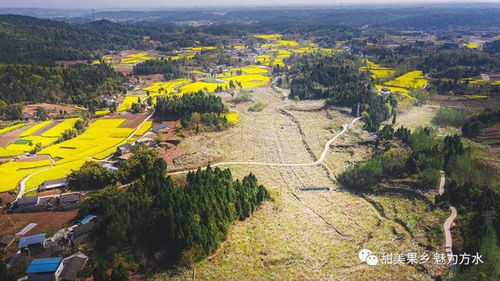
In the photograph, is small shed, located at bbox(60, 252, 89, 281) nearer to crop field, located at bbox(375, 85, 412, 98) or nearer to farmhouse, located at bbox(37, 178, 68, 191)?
farmhouse, located at bbox(37, 178, 68, 191)

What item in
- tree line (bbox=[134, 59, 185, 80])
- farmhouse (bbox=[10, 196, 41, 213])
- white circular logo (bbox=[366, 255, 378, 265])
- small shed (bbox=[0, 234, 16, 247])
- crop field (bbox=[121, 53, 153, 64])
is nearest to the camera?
white circular logo (bbox=[366, 255, 378, 265])

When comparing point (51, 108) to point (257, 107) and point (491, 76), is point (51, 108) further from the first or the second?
point (491, 76)

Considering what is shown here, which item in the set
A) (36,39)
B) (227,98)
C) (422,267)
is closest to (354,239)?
(422,267)

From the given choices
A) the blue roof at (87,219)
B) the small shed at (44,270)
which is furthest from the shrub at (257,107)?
the small shed at (44,270)

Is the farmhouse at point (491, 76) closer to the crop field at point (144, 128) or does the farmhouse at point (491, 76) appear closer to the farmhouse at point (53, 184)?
the crop field at point (144, 128)

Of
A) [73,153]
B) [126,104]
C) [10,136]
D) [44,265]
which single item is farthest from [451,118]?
[10,136]

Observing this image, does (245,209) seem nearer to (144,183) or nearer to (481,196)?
(144,183)

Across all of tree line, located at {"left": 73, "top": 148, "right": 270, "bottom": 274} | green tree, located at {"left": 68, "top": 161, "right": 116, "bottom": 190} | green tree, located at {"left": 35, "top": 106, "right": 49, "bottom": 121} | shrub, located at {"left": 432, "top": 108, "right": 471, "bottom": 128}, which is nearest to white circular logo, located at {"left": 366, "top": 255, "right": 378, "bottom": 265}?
tree line, located at {"left": 73, "top": 148, "right": 270, "bottom": 274}
